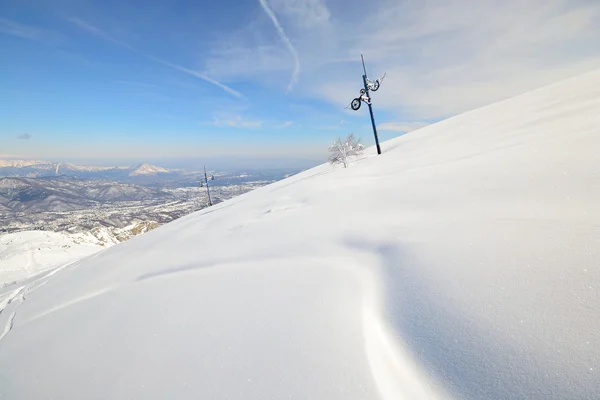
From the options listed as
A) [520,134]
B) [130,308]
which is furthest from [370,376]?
[520,134]

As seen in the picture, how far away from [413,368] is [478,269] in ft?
4.16

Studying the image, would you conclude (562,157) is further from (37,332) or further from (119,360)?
(37,332)

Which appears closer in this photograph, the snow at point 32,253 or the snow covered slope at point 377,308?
the snow covered slope at point 377,308

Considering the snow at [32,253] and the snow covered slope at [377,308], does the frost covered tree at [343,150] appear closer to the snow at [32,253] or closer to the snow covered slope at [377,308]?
the snow covered slope at [377,308]

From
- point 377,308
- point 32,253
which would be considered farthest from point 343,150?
point 32,253

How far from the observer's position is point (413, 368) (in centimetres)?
200

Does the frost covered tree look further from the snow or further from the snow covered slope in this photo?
the snow

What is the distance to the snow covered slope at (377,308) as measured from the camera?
1888mm

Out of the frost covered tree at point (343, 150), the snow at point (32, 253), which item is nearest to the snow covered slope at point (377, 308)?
the frost covered tree at point (343, 150)

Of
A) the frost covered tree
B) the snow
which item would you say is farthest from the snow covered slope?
the snow

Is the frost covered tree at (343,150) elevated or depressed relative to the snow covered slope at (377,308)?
elevated

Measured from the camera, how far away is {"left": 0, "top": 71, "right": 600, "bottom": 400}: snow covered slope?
1888 millimetres

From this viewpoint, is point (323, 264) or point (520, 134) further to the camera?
point (520, 134)

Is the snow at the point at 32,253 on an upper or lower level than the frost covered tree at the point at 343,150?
lower
